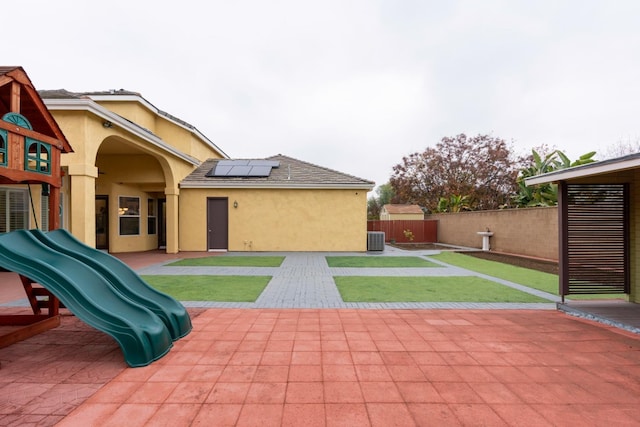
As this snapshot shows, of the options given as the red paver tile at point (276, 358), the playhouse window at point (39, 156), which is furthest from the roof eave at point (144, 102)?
the red paver tile at point (276, 358)

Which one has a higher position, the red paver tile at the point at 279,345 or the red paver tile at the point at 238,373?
the red paver tile at the point at 238,373

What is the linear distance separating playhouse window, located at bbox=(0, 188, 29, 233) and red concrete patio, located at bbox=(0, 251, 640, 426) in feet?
30.3

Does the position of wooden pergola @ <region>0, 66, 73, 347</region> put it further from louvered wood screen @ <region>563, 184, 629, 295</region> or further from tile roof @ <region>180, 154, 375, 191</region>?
tile roof @ <region>180, 154, 375, 191</region>

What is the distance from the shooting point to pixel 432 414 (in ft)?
8.15

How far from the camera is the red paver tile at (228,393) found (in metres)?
2.68

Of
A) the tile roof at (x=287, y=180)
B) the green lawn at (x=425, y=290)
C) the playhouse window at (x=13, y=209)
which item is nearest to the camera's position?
the green lawn at (x=425, y=290)

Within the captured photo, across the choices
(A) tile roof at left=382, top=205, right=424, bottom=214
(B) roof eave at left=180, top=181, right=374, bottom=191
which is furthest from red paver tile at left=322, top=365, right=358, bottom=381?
(A) tile roof at left=382, top=205, right=424, bottom=214

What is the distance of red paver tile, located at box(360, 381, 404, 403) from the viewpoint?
2.70m

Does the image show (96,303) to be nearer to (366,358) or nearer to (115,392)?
(115,392)

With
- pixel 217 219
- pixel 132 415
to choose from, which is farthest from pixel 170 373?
pixel 217 219

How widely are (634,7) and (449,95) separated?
1178 cm

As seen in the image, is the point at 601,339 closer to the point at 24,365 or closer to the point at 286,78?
the point at 24,365

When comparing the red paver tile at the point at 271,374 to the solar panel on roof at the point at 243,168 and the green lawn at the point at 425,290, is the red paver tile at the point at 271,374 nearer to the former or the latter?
the green lawn at the point at 425,290

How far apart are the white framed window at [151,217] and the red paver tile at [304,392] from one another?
53.2 ft
